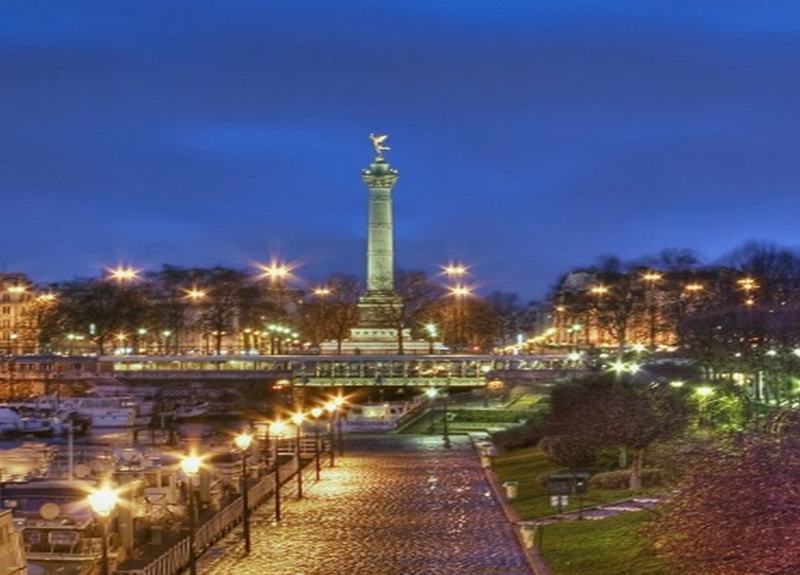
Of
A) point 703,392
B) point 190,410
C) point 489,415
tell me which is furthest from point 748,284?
point 703,392

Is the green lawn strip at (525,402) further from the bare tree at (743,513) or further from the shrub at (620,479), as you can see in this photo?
the bare tree at (743,513)

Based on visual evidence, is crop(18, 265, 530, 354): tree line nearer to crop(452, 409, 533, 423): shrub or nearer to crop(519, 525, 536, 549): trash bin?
crop(452, 409, 533, 423): shrub

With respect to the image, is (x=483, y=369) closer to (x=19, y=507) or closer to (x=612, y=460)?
(x=612, y=460)

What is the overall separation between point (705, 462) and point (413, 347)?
102 m

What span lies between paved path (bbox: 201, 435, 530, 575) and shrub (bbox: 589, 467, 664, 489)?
2703 millimetres

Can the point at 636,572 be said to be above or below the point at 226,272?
below

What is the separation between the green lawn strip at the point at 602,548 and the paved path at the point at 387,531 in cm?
79

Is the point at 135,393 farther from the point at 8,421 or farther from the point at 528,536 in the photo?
the point at 528,536

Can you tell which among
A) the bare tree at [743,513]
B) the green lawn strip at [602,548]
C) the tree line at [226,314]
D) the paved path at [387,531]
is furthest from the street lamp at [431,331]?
the bare tree at [743,513]

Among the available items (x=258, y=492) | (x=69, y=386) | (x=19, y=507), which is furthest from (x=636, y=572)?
(x=69, y=386)

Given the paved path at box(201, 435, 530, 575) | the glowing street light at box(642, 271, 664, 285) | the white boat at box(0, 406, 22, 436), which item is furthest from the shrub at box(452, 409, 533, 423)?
the glowing street light at box(642, 271, 664, 285)

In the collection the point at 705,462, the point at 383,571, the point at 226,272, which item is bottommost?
the point at 383,571

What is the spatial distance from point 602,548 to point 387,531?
8040mm

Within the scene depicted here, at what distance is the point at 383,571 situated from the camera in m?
27.9
